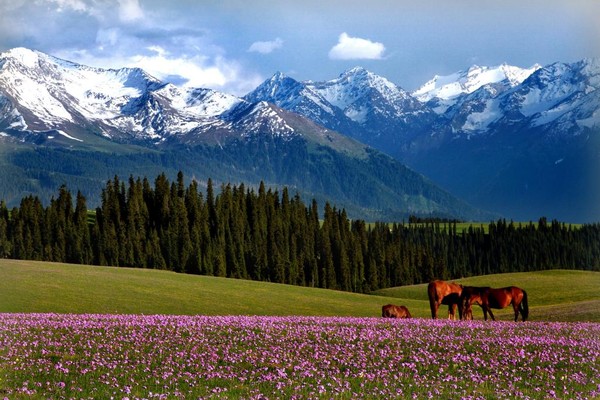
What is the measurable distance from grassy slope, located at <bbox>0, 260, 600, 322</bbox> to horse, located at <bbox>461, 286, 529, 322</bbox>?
6.88m

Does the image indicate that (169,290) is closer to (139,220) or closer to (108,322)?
(108,322)

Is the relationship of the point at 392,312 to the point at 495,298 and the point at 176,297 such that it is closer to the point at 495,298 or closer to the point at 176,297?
the point at 495,298

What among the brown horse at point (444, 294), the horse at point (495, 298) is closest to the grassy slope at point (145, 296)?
the brown horse at point (444, 294)

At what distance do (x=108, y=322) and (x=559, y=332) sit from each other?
20.5m

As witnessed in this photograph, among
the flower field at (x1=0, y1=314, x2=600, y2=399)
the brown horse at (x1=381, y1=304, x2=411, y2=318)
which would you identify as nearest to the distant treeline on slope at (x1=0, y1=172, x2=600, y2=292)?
the brown horse at (x1=381, y1=304, x2=411, y2=318)

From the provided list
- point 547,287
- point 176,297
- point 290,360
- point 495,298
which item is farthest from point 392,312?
point 547,287

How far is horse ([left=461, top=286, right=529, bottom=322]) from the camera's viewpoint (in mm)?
44281

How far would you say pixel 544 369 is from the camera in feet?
70.6

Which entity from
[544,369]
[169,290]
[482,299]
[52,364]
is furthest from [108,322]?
[169,290]

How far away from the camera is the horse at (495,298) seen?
44281 millimetres

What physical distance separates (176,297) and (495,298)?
1518 inches

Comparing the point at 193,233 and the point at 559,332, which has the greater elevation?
the point at 193,233

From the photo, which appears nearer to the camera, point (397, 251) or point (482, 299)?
point (482, 299)

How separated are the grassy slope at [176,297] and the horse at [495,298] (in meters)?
6.88
